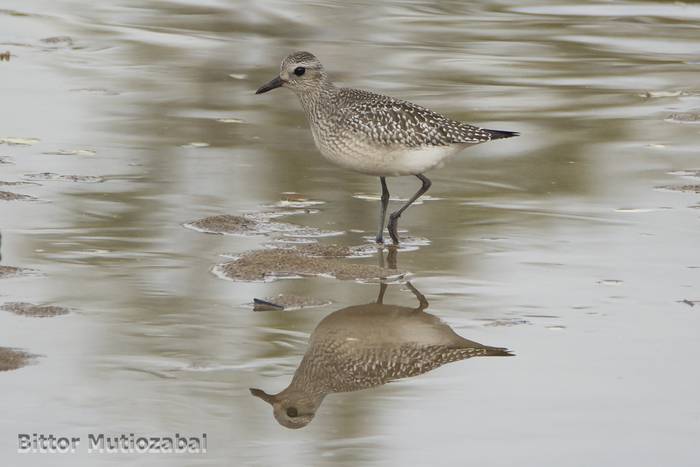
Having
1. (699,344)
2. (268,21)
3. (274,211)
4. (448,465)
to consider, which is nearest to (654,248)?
(699,344)

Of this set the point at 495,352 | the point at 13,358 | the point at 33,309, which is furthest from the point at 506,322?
the point at 13,358

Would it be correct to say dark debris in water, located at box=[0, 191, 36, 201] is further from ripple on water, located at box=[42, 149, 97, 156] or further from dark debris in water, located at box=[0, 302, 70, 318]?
dark debris in water, located at box=[0, 302, 70, 318]

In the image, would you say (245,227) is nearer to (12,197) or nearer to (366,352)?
(12,197)

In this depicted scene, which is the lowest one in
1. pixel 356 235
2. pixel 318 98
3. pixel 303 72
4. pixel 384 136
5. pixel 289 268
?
pixel 356 235

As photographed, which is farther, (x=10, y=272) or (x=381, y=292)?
(x=381, y=292)

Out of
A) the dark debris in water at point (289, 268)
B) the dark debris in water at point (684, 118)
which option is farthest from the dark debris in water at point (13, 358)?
the dark debris in water at point (684, 118)

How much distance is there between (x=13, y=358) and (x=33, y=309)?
781mm

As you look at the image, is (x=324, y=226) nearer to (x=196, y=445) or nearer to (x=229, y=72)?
(x=196, y=445)

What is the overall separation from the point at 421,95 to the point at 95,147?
145 inches

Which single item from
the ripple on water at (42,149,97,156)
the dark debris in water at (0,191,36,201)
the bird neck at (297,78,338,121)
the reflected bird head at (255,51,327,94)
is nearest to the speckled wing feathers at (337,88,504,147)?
the bird neck at (297,78,338,121)

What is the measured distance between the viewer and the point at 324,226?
1002 centimetres

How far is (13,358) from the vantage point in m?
7.11

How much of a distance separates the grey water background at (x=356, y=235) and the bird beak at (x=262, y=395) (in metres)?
0.06

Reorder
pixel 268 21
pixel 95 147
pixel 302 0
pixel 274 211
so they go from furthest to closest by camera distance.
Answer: pixel 302 0 < pixel 268 21 < pixel 95 147 < pixel 274 211
